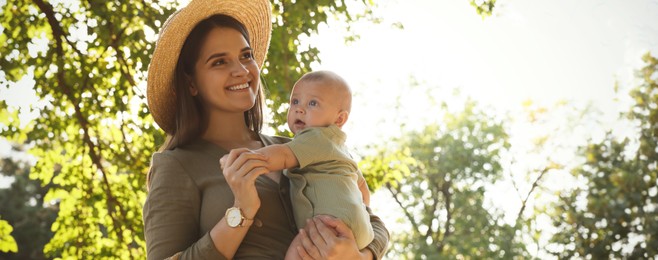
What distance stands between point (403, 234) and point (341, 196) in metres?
16.9

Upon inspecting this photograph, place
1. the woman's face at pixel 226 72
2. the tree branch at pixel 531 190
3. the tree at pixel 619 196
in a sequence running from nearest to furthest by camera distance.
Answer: the woman's face at pixel 226 72
the tree at pixel 619 196
the tree branch at pixel 531 190

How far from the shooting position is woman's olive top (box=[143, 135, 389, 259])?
2115 mm

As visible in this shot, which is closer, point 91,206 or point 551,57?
point 91,206

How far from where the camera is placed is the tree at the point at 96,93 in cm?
507

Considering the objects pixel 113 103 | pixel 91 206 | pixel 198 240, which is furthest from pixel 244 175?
pixel 91 206

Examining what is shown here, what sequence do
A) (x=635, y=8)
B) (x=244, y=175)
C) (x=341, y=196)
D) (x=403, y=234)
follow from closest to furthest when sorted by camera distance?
1. (x=244, y=175)
2. (x=341, y=196)
3. (x=635, y=8)
4. (x=403, y=234)

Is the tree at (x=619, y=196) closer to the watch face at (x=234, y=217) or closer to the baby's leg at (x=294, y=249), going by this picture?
the baby's leg at (x=294, y=249)

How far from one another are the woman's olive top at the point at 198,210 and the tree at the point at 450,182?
15819 millimetres

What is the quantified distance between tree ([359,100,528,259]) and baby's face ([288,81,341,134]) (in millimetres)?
15692

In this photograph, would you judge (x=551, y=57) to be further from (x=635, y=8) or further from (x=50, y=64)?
(x=50, y=64)

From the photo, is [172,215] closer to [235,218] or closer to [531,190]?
[235,218]

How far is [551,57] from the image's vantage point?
1730cm

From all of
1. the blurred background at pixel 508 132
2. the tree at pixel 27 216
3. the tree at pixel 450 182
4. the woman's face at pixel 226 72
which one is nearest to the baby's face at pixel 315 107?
the woman's face at pixel 226 72

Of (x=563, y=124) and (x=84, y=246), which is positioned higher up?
(x=563, y=124)
